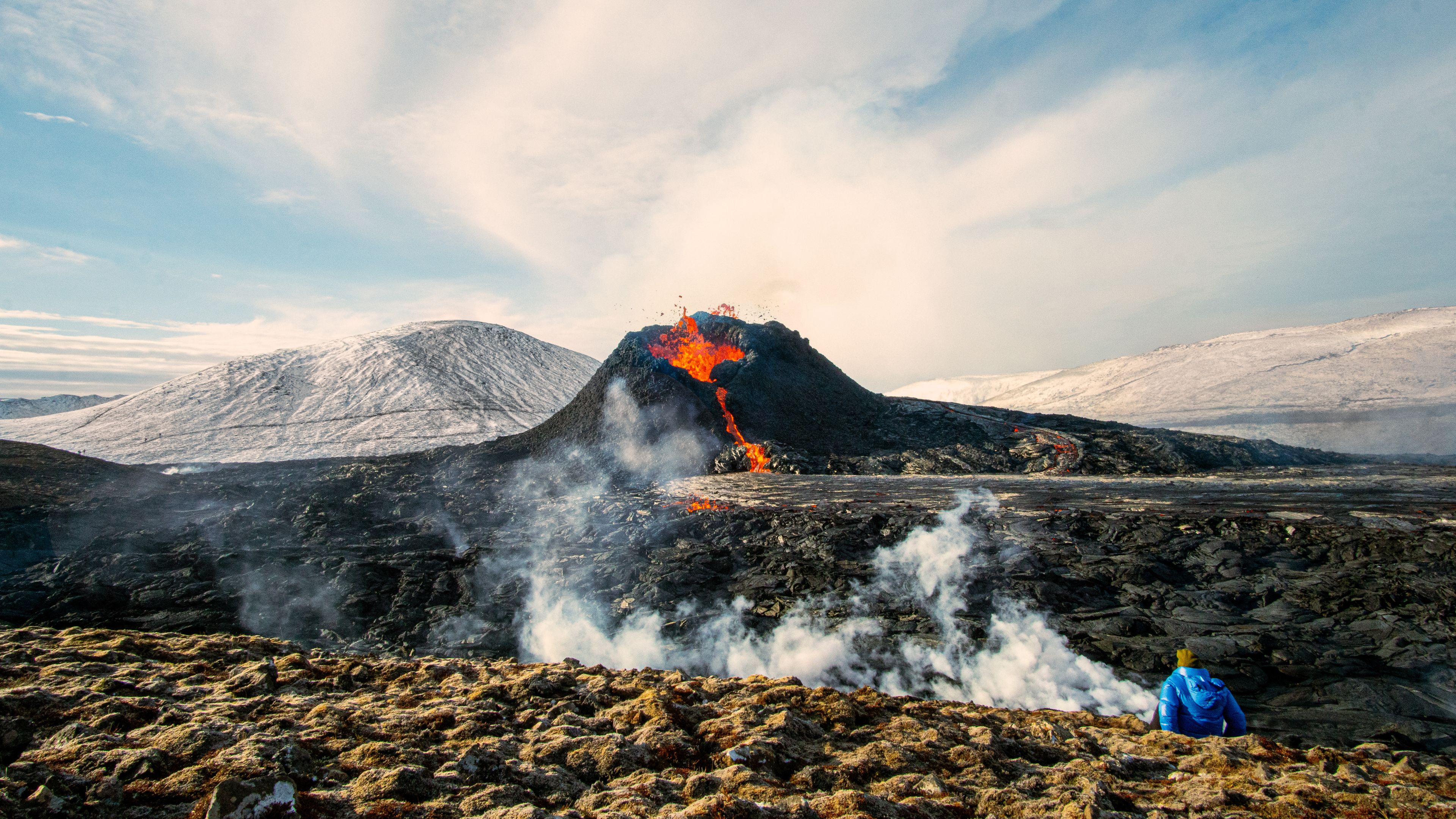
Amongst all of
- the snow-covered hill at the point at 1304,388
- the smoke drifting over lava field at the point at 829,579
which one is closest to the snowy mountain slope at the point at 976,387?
the snow-covered hill at the point at 1304,388

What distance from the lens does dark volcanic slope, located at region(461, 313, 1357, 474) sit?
59.1 feet

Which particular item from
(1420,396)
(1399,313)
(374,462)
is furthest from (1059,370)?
(374,462)

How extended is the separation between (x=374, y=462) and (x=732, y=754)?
1912 centimetres

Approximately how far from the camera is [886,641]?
6543mm

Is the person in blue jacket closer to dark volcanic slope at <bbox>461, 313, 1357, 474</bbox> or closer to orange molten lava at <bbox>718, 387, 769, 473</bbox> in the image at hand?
dark volcanic slope at <bbox>461, 313, 1357, 474</bbox>

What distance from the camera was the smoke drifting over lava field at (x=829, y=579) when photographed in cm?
560

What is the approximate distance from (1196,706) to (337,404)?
3400 centimetres

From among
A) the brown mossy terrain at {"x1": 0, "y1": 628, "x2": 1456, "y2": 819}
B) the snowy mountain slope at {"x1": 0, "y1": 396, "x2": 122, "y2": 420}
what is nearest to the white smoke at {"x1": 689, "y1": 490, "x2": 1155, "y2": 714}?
the brown mossy terrain at {"x1": 0, "y1": 628, "x2": 1456, "y2": 819}

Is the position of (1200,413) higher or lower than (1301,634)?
higher

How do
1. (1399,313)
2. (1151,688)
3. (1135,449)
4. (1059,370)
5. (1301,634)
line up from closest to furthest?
(1151,688) → (1301,634) → (1135,449) → (1399,313) → (1059,370)

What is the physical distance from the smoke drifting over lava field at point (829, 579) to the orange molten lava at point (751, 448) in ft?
6.03

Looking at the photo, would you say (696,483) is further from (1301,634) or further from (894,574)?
(1301,634)

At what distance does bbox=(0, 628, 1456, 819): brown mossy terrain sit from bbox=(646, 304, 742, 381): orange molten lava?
57.8 feet

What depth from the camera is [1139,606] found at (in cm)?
688
